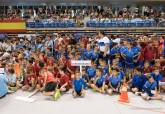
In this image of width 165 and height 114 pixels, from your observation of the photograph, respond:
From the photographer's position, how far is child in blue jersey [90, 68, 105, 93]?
1040 centimetres

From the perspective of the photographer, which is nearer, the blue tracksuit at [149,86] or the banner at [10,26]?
the blue tracksuit at [149,86]

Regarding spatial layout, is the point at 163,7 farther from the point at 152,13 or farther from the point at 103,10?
the point at 103,10

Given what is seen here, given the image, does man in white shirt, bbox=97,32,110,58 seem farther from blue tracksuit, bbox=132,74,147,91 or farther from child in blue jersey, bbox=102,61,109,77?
blue tracksuit, bbox=132,74,147,91

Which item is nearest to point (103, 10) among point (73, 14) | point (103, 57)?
point (73, 14)

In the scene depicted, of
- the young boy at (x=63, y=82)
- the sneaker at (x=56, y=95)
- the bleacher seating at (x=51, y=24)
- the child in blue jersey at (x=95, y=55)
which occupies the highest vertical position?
the bleacher seating at (x=51, y=24)

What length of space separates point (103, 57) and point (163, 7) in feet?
57.6

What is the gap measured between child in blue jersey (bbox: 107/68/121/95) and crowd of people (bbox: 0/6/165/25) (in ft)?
46.3

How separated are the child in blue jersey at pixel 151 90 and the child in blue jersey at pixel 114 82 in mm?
815

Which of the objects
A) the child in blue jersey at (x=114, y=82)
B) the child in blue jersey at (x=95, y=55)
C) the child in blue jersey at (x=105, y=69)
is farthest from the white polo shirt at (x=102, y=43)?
the child in blue jersey at (x=114, y=82)

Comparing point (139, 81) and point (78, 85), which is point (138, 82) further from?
point (78, 85)

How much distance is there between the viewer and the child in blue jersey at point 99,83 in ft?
34.1

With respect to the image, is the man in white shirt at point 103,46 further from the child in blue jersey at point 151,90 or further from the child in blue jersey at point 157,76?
the child in blue jersey at point 151,90

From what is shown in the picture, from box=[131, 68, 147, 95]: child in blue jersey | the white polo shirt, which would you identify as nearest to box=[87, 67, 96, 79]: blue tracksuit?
box=[131, 68, 147, 95]: child in blue jersey

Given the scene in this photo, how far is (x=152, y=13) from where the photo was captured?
26828 mm
